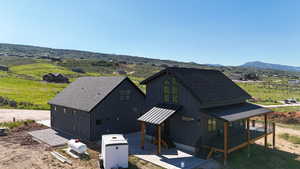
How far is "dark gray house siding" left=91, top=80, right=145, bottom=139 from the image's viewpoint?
59.3 feet

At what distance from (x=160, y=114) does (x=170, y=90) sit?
227 centimetres

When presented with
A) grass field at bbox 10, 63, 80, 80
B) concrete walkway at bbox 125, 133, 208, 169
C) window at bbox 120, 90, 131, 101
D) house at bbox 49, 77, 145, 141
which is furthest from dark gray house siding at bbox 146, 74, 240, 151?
grass field at bbox 10, 63, 80, 80

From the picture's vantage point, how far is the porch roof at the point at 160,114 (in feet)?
49.2

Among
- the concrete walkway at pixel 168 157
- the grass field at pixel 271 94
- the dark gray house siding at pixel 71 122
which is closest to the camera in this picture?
the concrete walkway at pixel 168 157

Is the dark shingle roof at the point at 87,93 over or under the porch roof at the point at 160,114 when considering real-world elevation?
over

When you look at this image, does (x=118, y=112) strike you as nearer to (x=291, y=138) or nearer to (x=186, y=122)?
(x=186, y=122)

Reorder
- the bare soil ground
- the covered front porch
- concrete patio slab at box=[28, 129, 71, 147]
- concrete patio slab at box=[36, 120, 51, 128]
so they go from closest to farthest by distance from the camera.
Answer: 1. the bare soil ground
2. the covered front porch
3. concrete patio slab at box=[28, 129, 71, 147]
4. concrete patio slab at box=[36, 120, 51, 128]

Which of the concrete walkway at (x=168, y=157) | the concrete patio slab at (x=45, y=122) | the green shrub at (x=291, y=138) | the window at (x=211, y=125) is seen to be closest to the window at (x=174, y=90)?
the window at (x=211, y=125)

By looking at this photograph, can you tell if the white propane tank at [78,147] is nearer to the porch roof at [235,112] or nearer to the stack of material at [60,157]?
the stack of material at [60,157]

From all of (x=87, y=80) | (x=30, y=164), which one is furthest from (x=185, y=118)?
(x=87, y=80)

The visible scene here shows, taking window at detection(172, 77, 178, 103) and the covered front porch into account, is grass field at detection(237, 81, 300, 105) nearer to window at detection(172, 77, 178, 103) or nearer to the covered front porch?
the covered front porch

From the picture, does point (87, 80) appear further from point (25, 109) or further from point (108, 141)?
point (25, 109)

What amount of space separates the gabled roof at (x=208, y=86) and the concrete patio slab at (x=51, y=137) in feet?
27.9

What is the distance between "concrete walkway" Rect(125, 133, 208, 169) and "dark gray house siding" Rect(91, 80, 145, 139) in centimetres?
277
